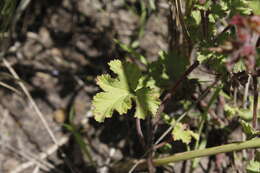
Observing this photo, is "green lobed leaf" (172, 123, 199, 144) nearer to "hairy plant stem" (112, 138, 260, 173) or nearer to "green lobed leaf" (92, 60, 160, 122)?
"hairy plant stem" (112, 138, 260, 173)

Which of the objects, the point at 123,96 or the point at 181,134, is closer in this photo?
the point at 123,96

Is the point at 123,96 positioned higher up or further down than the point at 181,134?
higher up

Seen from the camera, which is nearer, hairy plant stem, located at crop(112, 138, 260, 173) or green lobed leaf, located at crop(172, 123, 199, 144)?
hairy plant stem, located at crop(112, 138, 260, 173)

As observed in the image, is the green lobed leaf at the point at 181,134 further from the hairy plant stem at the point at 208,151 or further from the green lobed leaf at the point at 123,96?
the green lobed leaf at the point at 123,96

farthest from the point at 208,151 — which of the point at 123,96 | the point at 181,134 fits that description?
the point at 123,96

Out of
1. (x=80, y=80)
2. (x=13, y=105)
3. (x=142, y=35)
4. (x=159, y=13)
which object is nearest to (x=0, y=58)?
(x=13, y=105)

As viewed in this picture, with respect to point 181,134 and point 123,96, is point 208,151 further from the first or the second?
point 123,96

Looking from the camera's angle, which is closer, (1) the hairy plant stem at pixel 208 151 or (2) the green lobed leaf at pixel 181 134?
(1) the hairy plant stem at pixel 208 151

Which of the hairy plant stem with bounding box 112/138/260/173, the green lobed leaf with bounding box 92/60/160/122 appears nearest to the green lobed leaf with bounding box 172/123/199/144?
the hairy plant stem with bounding box 112/138/260/173

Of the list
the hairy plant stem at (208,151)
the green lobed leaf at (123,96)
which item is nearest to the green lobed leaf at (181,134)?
the hairy plant stem at (208,151)

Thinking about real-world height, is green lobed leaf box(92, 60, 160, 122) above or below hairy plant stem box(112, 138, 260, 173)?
above

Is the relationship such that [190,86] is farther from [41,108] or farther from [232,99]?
[41,108]
